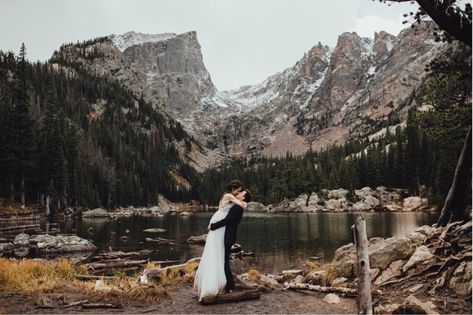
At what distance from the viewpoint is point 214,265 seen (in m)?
11.0

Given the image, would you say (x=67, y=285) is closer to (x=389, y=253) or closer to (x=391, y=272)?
(x=391, y=272)

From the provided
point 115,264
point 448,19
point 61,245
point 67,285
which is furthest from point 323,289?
point 61,245

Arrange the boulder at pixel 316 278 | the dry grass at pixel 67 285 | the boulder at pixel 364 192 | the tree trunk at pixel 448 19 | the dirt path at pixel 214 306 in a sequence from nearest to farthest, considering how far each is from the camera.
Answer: the dirt path at pixel 214 306 → the dry grass at pixel 67 285 → the tree trunk at pixel 448 19 → the boulder at pixel 316 278 → the boulder at pixel 364 192

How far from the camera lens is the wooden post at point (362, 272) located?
912cm

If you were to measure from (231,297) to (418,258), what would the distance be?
6.10m

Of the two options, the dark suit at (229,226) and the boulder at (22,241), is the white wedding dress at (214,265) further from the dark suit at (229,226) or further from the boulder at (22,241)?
the boulder at (22,241)

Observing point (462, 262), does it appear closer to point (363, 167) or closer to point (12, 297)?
point (12, 297)

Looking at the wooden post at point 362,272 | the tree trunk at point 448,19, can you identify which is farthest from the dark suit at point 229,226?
the tree trunk at point 448,19

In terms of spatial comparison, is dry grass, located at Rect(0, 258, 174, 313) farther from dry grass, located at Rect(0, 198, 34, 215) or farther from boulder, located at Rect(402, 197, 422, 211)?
boulder, located at Rect(402, 197, 422, 211)

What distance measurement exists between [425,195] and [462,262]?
328 feet

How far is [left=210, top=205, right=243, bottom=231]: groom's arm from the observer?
1117 cm

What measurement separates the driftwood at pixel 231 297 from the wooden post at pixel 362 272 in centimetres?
335

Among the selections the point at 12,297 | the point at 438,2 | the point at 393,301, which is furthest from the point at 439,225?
the point at 12,297

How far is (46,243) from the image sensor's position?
37500 mm
